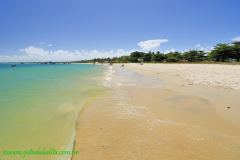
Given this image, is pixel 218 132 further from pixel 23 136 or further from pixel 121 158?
pixel 23 136

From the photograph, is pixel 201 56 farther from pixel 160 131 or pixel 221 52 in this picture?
pixel 160 131

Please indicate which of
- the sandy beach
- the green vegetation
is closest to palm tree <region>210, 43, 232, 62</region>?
the green vegetation

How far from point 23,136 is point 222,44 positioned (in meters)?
69.6

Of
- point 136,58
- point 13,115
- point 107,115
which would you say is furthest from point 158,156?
point 136,58

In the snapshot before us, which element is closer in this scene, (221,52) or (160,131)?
(160,131)

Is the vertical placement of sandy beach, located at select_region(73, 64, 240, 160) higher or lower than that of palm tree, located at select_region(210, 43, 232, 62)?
lower

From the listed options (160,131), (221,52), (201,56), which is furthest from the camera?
(201,56)

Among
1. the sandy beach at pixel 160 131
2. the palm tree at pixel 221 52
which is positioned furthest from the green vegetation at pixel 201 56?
the sandy beach at pixel 160 131

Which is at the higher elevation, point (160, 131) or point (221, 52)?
point (221, 52)

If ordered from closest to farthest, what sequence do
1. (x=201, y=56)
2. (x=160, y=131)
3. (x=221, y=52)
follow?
(x=160, y=131)
(x=221, y=52)
(x=201, y=56)

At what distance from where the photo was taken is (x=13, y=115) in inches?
272

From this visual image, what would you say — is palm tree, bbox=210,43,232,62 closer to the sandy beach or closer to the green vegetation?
the green vegetation

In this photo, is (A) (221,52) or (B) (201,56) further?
(B) (201,56)

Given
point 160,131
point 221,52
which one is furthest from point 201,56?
point 160,131
